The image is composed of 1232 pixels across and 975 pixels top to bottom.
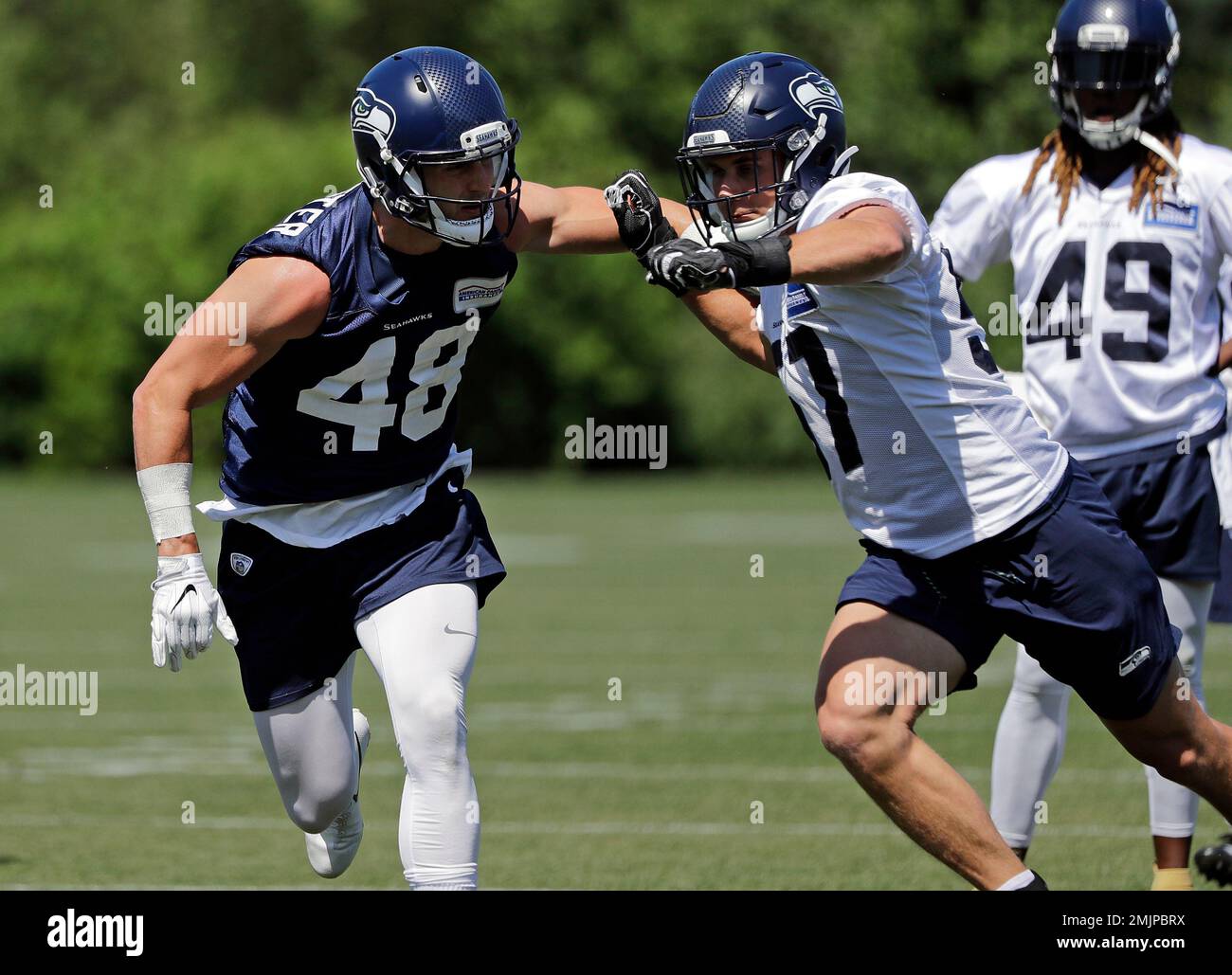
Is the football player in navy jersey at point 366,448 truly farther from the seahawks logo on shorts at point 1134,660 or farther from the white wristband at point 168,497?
the seahawks logo on shorts at point 1134,660

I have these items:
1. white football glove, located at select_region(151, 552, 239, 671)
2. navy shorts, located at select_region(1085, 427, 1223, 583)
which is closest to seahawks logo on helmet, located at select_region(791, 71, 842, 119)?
navy shorts, located at select_region(1085, 427, 1223, 583)

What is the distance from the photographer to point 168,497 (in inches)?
172

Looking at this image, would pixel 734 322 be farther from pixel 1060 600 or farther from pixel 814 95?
pixel 1060 600

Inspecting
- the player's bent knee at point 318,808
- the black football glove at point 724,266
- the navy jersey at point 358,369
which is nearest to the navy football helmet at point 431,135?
the navy jersey at point 358,369

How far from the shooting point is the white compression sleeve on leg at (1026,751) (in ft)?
17.5

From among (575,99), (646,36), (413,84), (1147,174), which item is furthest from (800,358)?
(646,36)

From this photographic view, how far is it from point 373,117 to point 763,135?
0.97 m

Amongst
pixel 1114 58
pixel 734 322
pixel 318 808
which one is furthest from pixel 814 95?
pixel 318 808

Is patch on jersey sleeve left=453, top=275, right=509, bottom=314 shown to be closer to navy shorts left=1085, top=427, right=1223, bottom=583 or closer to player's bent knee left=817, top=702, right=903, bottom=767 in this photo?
player's bent knee left=817, top=702, right=903, bottom=767

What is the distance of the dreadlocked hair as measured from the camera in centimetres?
538

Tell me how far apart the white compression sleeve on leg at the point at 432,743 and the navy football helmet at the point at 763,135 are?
3.87 ft

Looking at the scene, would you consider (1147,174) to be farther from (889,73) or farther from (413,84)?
(889,73)

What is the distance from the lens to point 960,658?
448cm

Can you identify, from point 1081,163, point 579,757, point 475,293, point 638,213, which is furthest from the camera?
point 579,757
